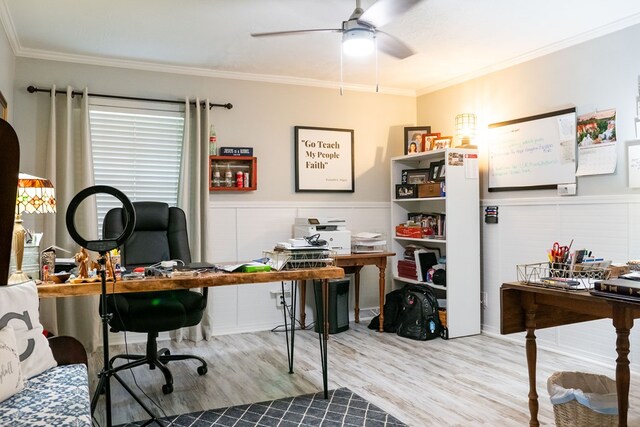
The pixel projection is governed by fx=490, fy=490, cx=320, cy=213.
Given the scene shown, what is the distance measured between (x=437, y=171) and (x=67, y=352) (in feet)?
11.1

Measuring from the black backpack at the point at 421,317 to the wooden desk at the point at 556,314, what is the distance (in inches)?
67.0

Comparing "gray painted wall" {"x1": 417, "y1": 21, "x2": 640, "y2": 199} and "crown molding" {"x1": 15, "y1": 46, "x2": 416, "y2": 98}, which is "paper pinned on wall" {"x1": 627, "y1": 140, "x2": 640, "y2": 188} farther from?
"crown molding" {"x1": 15, "y1": 46, "x2": 416, "y2": 98}

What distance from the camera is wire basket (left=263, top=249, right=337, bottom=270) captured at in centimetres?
265

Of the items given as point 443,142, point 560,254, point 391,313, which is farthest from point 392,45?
point 391,313

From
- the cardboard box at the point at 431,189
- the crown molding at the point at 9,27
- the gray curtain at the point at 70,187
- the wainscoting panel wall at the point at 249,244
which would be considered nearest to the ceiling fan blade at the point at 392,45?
the cardboard box at the point at 431,189

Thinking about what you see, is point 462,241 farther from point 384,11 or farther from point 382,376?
point 384,11

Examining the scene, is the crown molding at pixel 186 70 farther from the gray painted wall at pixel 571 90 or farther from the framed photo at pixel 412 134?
the gray painted wall at pixel 571 90

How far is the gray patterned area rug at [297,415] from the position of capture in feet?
8.22

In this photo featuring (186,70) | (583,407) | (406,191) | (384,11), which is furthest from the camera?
(406,191)

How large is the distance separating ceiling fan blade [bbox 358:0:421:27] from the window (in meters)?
2.26

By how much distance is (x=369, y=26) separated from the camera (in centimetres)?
276

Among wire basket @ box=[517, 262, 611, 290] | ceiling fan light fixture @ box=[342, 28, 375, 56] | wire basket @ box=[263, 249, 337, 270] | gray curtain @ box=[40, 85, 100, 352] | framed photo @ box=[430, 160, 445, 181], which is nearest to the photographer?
wire basket @ box=[517, 262, 611, 290]

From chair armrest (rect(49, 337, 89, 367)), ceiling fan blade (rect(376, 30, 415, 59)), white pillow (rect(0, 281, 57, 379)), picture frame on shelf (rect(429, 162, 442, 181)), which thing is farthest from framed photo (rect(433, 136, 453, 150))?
white pillow (rect(0, 281, 57, 379))

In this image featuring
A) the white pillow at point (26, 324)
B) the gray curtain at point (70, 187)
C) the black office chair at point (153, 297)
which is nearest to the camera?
the white pillow at point (26, 324)
